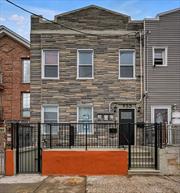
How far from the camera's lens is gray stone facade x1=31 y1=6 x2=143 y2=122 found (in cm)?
1647

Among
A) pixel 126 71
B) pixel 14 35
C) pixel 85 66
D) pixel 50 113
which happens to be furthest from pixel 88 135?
pixel 14 35

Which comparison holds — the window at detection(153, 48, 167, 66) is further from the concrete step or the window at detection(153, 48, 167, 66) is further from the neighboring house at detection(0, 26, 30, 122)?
the neighboring house at detection(0, 26, 30, 122)

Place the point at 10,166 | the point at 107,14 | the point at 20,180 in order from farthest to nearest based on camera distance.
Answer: the point at 107,14 → the point at 10,166 → the point at 20,180

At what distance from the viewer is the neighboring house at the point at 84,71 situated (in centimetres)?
1645

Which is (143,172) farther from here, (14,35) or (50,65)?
(14,35)

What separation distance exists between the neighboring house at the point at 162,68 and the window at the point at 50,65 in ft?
14.2

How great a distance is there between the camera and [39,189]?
9.02 m

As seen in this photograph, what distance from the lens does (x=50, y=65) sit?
16.6 metres

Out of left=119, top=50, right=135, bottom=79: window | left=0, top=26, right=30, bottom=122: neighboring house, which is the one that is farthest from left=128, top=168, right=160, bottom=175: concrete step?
left=0, top=26, right=30, bottom=122: neighboring house

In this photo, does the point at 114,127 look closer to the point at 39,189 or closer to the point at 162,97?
the point at 162,97

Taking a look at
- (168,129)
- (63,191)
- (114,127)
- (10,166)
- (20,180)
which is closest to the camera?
(63,191)

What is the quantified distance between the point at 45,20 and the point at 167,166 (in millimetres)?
9255

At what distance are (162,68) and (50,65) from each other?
5427 mm

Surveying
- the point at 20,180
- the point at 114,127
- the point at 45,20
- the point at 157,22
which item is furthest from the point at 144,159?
the point at 45,20
